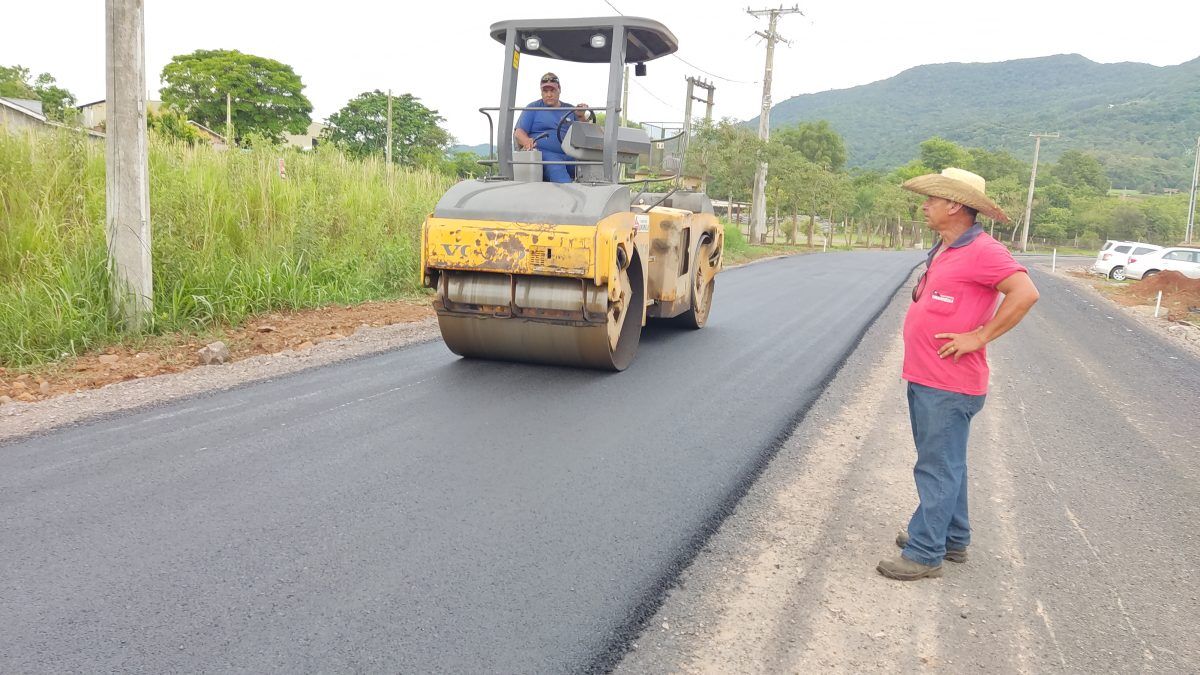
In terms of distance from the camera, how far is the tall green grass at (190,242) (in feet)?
21.2

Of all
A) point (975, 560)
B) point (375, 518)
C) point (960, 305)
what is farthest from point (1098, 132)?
point (375, 518)

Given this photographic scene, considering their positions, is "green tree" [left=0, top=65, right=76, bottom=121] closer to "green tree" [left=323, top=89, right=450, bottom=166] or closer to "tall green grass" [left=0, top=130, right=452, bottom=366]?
"green tree" [left=323, top=89, right=450, bottom=166]

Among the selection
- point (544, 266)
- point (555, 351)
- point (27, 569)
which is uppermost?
point (544, 266)

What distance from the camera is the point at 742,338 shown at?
27.3ft

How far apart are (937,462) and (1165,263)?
2388cm

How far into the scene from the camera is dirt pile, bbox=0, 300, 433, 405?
219 inches

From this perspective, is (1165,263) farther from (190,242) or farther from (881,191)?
(881,191)

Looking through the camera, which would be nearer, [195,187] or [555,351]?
[555,351]

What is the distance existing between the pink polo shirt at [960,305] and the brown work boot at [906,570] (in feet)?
2.30

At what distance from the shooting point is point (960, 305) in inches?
122

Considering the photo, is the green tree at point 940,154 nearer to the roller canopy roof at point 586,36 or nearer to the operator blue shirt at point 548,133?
the roller canopy roof at point 586,36

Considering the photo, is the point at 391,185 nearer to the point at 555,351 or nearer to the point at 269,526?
the point at 555,351

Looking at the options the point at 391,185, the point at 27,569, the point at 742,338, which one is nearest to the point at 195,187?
the point at 391,185

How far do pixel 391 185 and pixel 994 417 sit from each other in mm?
9432
